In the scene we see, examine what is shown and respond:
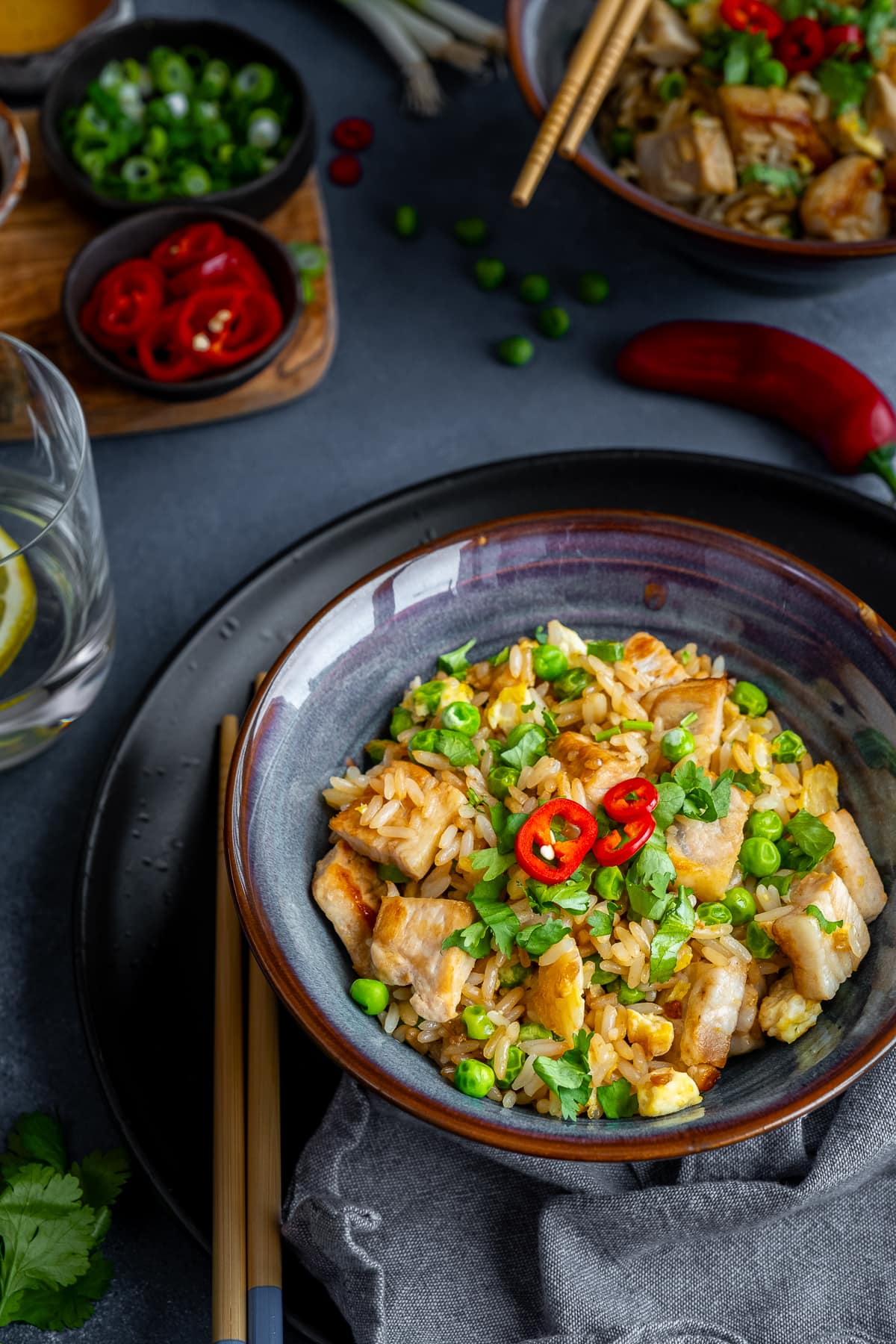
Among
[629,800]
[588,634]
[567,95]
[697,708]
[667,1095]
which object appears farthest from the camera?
[567,95]

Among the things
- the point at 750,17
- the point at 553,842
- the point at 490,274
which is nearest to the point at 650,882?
the point at 553,842

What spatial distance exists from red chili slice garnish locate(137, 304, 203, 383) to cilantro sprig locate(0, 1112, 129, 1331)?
226cm

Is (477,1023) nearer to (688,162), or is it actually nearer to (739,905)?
(739,905)

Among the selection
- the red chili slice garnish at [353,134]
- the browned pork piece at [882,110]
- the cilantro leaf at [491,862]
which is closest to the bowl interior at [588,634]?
the cilantro leaf at [491,862]

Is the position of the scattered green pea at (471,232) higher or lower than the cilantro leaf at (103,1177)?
higher

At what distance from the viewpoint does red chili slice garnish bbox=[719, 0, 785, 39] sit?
4023 millimetres

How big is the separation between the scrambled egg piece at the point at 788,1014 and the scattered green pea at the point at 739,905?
16 centimetres

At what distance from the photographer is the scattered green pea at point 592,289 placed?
4.20 metres

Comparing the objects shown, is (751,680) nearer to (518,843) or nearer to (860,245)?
(518,843)

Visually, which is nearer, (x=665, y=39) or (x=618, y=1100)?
(x=618, y=1100)

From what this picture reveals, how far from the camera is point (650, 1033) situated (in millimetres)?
2334

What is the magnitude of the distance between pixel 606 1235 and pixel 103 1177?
1.07 meters

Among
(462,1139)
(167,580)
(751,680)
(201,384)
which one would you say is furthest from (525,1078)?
(201,384)

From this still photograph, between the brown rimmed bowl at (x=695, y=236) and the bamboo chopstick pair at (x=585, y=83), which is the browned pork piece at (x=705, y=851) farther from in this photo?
the bamboo chopstick pair at (x=585, y=83)
